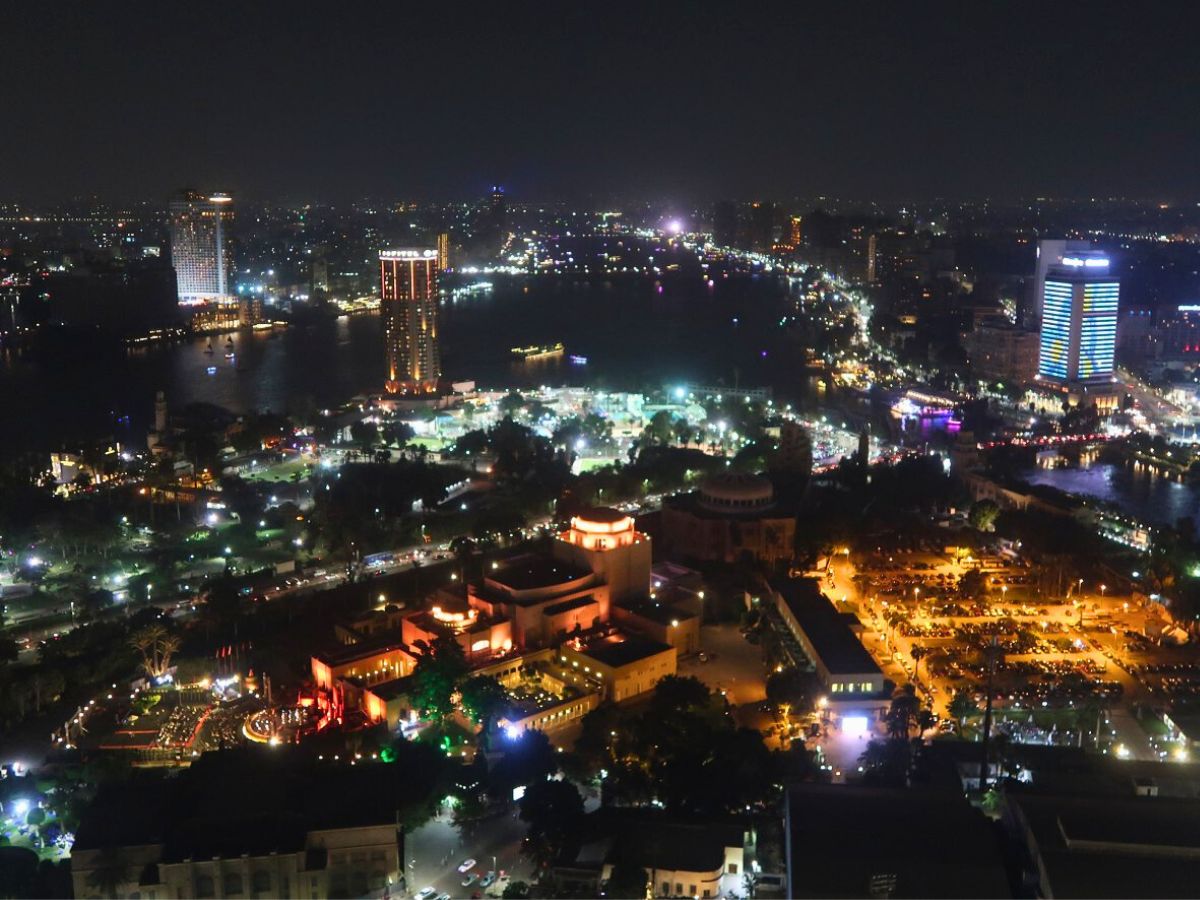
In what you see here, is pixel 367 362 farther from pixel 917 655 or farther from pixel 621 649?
pixel 917 655

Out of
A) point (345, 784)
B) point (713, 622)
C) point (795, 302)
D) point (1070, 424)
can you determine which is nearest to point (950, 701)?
point (713, 622)

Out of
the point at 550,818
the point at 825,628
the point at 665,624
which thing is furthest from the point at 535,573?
the point at 550,818

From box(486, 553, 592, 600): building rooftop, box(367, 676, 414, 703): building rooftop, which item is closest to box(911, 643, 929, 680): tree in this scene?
box(486, 553, 592, 600): building rooftop

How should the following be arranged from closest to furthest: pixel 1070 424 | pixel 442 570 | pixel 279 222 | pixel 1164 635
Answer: pixel 1164 635 → pixel 442 570 → pixel 1070 424 → pixel 279 222

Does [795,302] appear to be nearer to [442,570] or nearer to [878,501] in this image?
[878,501]

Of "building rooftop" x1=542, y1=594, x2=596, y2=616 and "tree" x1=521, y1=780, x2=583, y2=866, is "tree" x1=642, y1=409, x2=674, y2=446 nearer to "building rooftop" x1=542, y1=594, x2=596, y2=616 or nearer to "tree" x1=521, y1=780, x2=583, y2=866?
"building rooftop" x1=542, y1=594, x2=596, y2=616

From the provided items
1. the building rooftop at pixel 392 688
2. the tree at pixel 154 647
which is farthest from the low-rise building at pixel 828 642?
the tree at pixel 154 647
